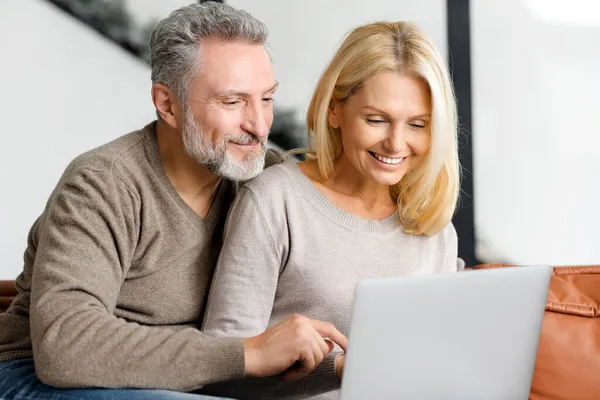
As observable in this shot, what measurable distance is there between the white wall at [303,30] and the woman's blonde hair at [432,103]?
4.81 ft

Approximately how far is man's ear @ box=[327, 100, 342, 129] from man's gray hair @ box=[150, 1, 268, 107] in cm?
21

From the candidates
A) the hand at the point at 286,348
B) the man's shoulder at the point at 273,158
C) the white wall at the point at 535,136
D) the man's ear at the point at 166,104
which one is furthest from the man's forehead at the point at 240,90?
the white wall at the point at 535,136

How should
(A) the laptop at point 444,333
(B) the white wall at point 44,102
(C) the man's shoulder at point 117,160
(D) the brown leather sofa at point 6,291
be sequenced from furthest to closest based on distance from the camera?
(B) the white wall at point 44,102
(D) the brown leather sofa at point 6,291
(C) the man's shoulder at point 117,160
(A) the laptop at point 444,333

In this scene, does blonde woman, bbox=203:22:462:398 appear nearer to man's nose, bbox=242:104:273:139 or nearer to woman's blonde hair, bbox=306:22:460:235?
woman's blonde hair, bbox=306:22:460:235

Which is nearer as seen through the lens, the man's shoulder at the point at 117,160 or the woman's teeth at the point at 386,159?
the man's shoulder at the point at 117,160

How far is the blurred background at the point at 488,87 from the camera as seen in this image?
10.9 ft

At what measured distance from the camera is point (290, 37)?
3426 mm

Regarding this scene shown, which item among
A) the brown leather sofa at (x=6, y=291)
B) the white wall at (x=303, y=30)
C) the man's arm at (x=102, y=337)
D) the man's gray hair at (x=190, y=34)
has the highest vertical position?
the white wall at (x=303, y=30)

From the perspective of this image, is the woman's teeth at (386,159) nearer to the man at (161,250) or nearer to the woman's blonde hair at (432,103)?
the woman's blonde hair at (432,103)

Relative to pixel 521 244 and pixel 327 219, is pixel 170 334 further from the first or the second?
pixel 521 244

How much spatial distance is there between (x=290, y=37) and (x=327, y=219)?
1721mm

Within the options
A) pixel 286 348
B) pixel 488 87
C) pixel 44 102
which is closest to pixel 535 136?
pixel 488 87

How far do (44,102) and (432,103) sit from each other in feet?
6.27

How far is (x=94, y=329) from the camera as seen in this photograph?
57.5 inches
